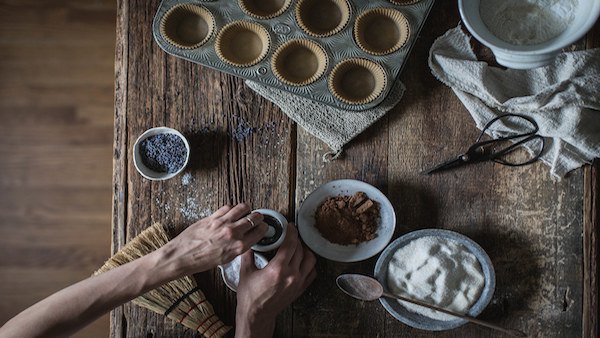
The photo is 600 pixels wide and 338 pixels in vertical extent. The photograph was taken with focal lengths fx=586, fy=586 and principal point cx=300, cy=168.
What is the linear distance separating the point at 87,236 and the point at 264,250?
119cm

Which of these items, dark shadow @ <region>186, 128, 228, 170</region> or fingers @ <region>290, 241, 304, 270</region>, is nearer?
fingers @ <region>290, 241, 304, 270</region>

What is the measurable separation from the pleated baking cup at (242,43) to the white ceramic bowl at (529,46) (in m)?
0.59

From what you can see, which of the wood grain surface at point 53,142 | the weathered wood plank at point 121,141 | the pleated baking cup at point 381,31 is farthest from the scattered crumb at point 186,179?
the wood grain surface at point 53,142

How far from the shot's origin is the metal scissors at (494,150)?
1671 mm

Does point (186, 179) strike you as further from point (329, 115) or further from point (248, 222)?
point (329, 115)

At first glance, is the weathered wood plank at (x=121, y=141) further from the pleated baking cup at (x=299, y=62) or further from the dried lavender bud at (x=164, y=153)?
the pleated baking cup at (x=299, y=62)

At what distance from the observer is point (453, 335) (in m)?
1.68

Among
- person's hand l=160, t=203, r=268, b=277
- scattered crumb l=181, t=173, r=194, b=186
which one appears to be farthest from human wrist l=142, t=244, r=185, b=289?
scattered crumb l=181, t=173, r=194, b=186

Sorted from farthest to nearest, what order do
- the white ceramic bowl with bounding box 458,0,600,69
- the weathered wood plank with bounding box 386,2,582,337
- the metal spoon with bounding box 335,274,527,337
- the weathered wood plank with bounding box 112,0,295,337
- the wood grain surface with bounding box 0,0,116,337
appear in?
1. the wood grain surface with bounding box 0,0,116,337
2. the weathered wood plank with bounding box 112,0,295,337
3. the weathered wood plank with bounding box 386,2,582,337
4. the metal spoon with bounding box 335,274,527,337
5. the white ceramic bowl with bounding box 458,0,600,69

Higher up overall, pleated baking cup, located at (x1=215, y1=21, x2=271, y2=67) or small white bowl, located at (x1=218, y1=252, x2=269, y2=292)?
pleated baking cup, located at (x1=215, y1=21, x2=271, y2=67)

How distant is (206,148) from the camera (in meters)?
1.79

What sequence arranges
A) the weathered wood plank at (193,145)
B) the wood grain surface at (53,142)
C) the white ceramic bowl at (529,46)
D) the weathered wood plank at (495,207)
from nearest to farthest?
the white ceramic bowl at (529,46) < the weathered wood plank at (495,207) < the weathered wood plank at (193,145) < the wood grain surface at (53,142)

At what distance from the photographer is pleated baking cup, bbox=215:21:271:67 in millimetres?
1757

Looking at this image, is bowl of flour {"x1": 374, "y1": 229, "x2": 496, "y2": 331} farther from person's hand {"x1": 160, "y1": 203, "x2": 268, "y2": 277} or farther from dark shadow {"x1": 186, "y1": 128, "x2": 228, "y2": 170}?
dark shadow {"x1": 186, "y1": 128, "x2": 228, "y2": 170}
